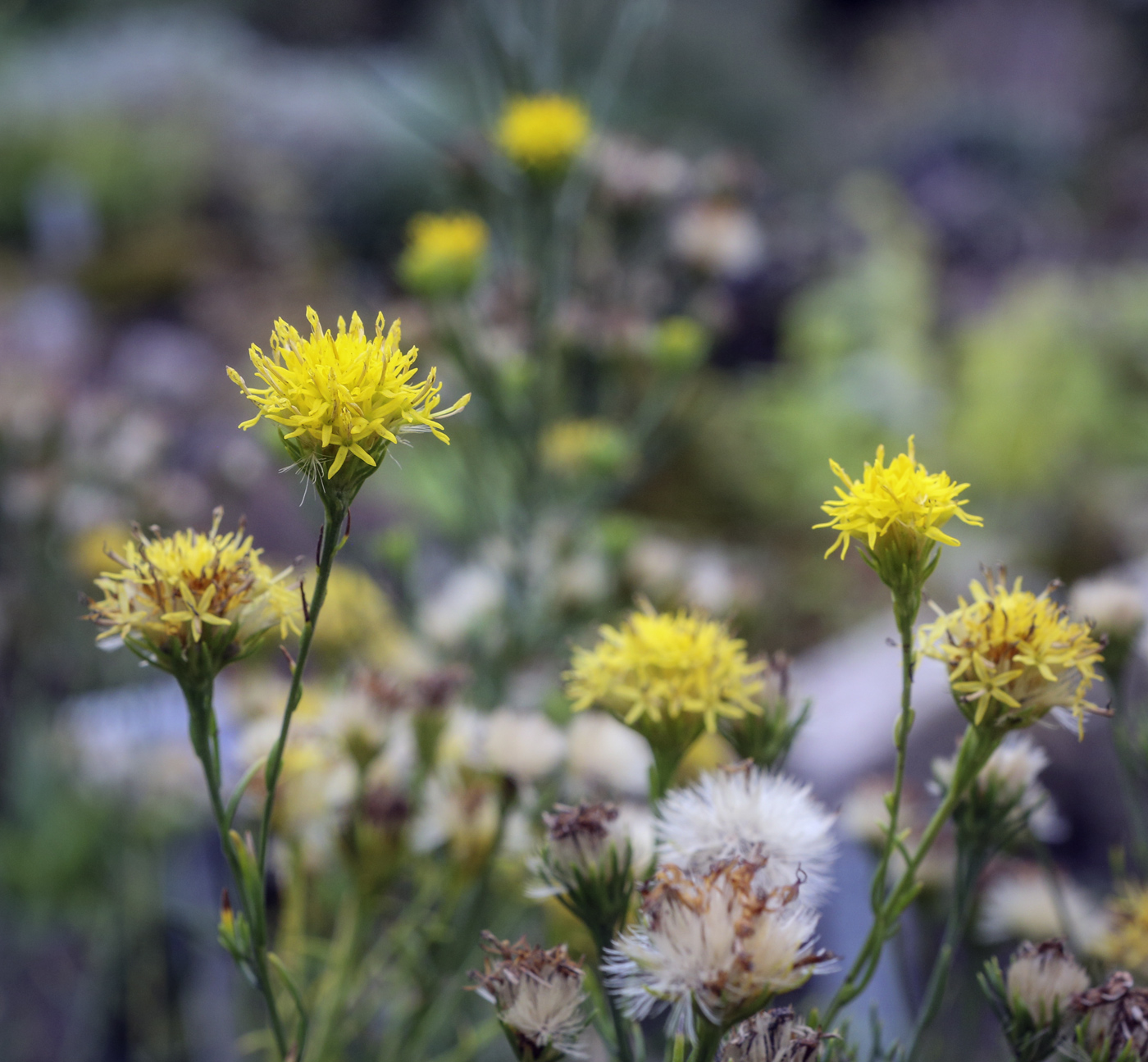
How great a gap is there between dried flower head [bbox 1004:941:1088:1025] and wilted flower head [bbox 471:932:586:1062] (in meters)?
0.19

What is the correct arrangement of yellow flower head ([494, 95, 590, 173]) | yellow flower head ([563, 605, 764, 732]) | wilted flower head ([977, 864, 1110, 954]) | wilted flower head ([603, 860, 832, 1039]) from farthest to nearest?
yellow flower head ([494, 95, 590, 173]) → wilted flower head ([977, 864, 1110, 954]) → yellow flower head ([563, 605, 764, 732]) → wilted flower head ([603, 860, 832, 1039])

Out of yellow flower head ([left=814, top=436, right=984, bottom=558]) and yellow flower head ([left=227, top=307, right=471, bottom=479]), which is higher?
yellow flower head ([left=227, top=307, right=471, bottom=479])

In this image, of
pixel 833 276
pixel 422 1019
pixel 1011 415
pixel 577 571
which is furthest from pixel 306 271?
pixel 422 1019

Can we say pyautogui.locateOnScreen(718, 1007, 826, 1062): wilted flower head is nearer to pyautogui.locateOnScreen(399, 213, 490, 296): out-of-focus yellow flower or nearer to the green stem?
the green stem

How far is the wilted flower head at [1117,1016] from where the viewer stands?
41 cm

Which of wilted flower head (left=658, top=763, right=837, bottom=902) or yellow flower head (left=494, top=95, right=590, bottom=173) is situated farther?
yellow flower head (left=494, top=95, right=590, bottom=173)

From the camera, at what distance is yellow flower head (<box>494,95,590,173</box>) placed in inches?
37.2

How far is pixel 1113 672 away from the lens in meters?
0.64

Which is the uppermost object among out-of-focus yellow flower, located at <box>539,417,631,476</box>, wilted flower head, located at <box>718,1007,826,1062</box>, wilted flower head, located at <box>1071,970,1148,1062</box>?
out-of-focus yellow flower, located at <box>539,417,631,476</box>

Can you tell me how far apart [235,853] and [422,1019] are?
0.24m

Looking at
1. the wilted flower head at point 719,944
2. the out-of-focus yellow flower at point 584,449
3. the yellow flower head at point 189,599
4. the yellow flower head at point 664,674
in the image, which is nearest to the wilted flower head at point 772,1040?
the wilted flower head at point 719,944

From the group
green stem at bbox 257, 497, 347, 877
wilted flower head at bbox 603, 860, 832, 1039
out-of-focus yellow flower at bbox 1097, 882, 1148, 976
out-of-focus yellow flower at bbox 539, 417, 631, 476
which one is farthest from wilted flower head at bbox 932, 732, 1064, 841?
out-of-focus yellow flower at bbox 539, 417, 631, 476

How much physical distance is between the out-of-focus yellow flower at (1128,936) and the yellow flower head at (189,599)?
45 centimetres

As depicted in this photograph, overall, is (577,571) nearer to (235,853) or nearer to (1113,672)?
(1113,672)
